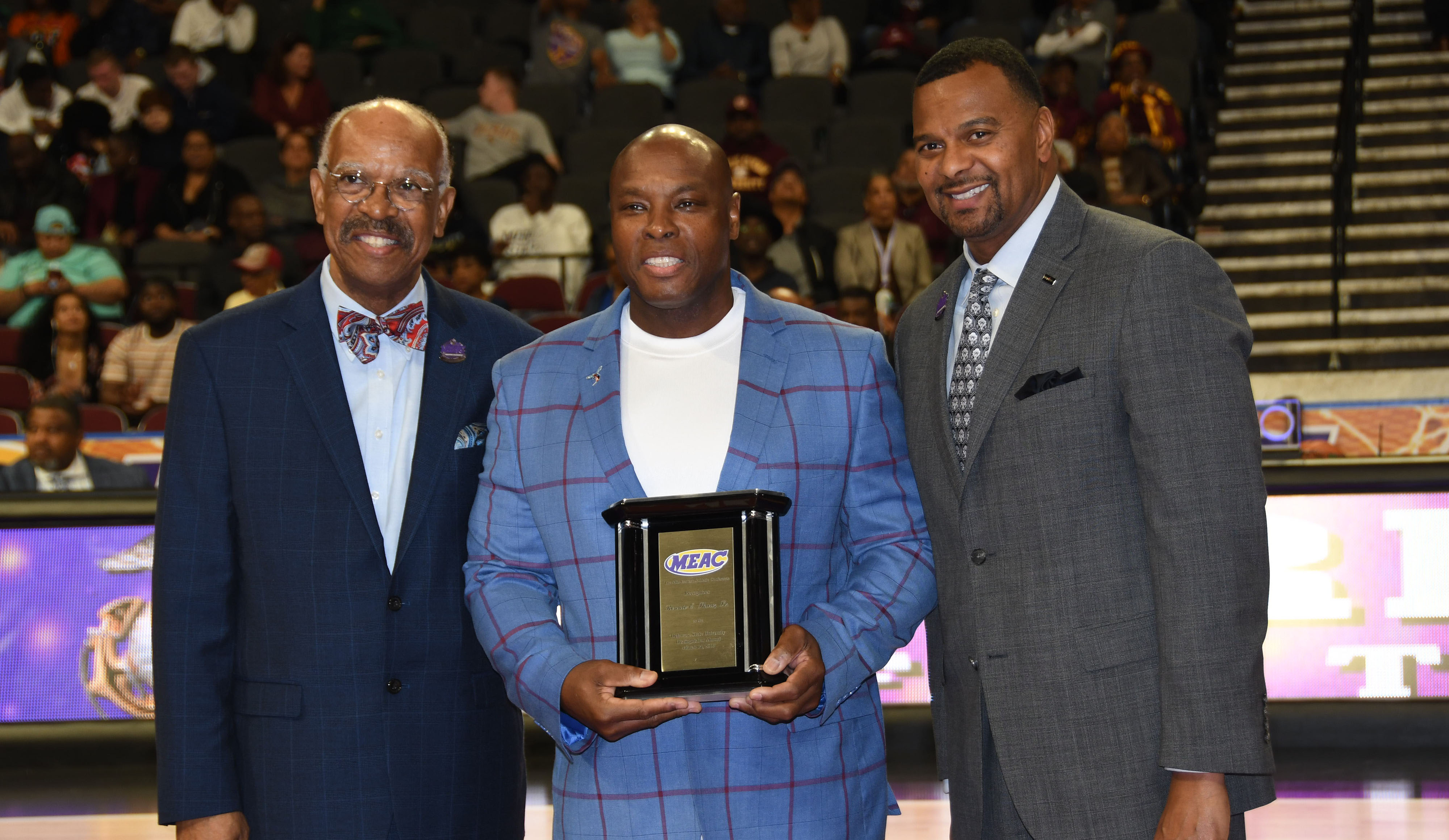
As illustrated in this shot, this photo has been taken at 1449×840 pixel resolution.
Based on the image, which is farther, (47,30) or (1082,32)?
(47,30)

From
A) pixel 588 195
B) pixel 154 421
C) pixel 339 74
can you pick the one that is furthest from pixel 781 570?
pixel 339 74

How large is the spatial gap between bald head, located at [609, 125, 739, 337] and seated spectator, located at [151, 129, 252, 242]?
8.27 m

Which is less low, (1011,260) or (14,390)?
(14,390)

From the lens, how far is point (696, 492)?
8.65 ft

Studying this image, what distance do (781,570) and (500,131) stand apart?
8.72 m

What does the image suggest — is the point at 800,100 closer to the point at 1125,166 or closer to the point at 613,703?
the point at 1125,166

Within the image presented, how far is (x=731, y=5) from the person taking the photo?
1195 centimetres

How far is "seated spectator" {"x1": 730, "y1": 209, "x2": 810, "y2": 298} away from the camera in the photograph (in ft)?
27.2

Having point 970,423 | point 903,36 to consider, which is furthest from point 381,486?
point 903,36

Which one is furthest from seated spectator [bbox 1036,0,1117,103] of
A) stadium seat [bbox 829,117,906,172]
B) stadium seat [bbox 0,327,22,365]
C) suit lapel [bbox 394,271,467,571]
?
suit lapel [bbox 394,271,467,571]

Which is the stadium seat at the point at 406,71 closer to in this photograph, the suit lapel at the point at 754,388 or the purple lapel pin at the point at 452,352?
the purple lapel pin at the point at 452,352

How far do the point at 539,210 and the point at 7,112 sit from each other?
17.6 feet

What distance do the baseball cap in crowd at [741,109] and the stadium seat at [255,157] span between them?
3550mm

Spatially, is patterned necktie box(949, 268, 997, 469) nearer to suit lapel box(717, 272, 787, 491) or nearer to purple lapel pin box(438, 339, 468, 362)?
suit lapel box(717, 272, 787, 491)
